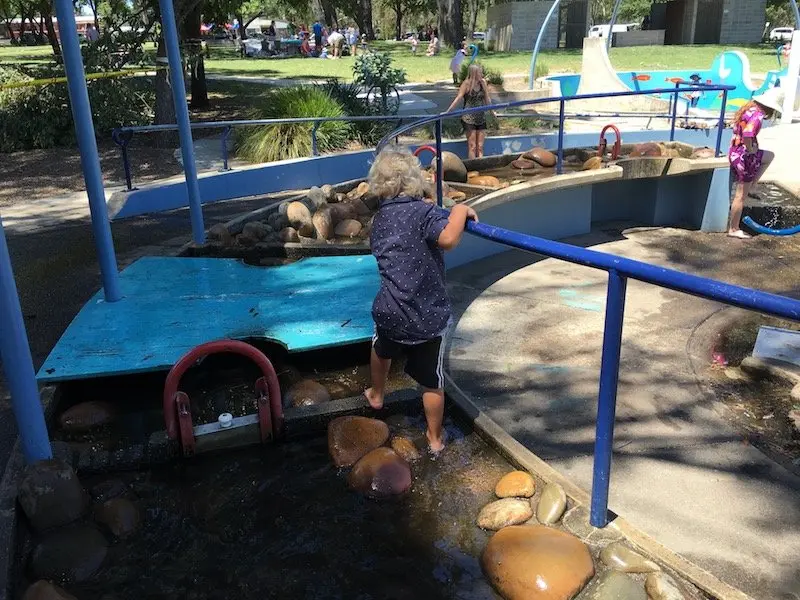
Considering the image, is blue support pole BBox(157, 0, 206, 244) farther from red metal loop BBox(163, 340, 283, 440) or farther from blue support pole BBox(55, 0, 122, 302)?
red metal loop BBox(163, 340, 283, 440)

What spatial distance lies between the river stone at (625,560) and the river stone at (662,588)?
0.05m

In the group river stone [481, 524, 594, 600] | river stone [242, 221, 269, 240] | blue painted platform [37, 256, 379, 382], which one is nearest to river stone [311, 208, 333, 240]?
river stone [242, 221, 269, 240]

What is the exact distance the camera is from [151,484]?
3246 mm

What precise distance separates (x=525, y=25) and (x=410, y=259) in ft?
117

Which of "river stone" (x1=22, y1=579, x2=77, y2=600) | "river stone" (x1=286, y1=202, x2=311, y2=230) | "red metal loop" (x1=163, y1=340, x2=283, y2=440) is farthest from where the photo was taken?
"river stone" (x1=286, y1=202, x2=311, y2=230)

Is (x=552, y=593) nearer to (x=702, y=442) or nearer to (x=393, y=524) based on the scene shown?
(x=393, y=524)

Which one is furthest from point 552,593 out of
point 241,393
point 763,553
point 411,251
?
point 241,393

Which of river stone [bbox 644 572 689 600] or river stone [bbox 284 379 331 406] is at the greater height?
river stone [bbox 644 572 689 600]

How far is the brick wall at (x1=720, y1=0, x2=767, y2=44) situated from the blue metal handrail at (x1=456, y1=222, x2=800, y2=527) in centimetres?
4029

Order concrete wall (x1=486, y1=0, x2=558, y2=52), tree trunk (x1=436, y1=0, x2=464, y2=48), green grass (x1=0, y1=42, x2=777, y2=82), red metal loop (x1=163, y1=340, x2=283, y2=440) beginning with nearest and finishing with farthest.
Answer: red metal loop (x1=163, y1=340, x2=283, y2=440), green grass (x1=0, y1=42, x2=777, y2=82), tree trunk (x1=436, y1=0, x2=464, y2=48), concrete wall (x1=486, y1=0, x2=558, y2=52)

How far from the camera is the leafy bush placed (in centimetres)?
1127

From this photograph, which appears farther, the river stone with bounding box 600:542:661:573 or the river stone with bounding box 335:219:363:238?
the river stone with bounding box 335:219:363:238

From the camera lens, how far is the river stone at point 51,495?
2859 millimetres

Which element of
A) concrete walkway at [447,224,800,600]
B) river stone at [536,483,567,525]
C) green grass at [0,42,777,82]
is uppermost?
green grass at [0,42,777,82]
